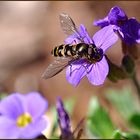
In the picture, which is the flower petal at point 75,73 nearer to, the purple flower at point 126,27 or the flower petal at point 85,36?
the flower petal at point 85,36

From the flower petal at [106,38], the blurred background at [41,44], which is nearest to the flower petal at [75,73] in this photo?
the flower petal at [106,38]

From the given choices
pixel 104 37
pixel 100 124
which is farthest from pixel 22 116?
pixel 104 37

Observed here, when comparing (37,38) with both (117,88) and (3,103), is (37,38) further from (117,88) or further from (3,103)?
(3,103)

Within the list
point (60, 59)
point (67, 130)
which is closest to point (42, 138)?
point (67, 130)

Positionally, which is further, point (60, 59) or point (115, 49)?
point (115, 49)

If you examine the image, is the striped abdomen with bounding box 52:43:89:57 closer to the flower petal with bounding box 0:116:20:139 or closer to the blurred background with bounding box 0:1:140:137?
the flower petal with bounding box 0:116:20:139

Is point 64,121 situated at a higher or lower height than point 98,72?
lower

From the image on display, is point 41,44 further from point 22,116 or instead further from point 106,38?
point 106,38
